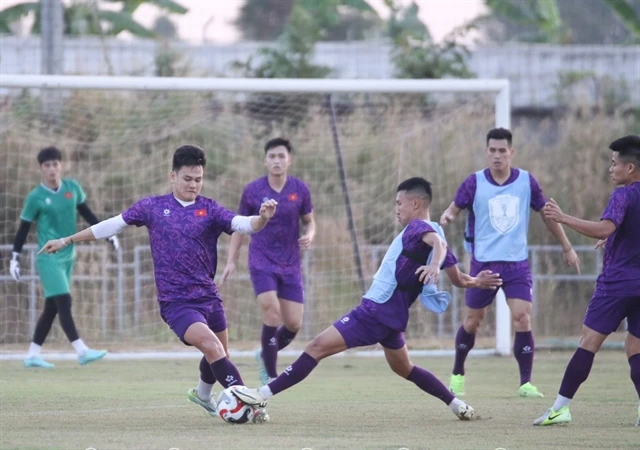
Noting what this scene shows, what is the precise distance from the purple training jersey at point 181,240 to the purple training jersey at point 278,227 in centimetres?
276

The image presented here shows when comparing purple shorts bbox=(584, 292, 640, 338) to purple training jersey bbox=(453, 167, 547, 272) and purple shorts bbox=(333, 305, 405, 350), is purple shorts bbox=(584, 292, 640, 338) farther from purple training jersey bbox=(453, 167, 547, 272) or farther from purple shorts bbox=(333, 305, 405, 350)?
purple training jersey bbox=(453, 167, 547, 272)

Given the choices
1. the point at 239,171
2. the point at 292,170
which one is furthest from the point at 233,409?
the point at 292,170

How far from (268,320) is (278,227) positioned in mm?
925

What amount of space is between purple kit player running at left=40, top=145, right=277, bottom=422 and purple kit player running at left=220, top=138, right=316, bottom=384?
2.59 meters

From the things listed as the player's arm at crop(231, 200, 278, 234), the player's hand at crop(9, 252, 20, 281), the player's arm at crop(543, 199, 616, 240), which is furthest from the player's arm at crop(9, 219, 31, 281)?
the player's arm at crop(543, 199, 616, 240)

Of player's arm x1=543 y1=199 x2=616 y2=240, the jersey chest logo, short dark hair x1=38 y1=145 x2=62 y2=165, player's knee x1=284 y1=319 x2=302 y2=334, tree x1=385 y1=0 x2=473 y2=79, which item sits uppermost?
tree x1=385 y1=0 x2=473 y2=79

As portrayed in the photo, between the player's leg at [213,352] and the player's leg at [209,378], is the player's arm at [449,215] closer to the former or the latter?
the player's leg at [209,378]

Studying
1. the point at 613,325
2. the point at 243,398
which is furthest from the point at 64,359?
the point at 613,325

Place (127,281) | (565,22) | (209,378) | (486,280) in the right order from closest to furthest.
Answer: (486,280) < (209,378) < (127,281) < (565,22)

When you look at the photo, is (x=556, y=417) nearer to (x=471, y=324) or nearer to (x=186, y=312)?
(x=471, y=324)

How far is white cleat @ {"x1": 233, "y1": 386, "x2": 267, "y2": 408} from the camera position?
24.6 feet

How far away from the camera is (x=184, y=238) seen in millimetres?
7809

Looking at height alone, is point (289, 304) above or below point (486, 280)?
below

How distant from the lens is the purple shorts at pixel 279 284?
10.6 metres
